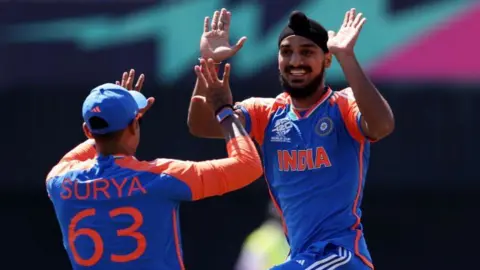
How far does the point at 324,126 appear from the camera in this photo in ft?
19.1

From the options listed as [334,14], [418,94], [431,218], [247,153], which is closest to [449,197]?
[431,218]

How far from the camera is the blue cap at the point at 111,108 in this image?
5027 mm

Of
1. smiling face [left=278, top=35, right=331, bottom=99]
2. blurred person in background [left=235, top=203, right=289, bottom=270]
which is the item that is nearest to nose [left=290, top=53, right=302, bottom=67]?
smiling face [left=278, top=35, right=331, bottom=99]

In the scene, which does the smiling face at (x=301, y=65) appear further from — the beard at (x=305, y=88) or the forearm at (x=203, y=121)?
the forearm at (x=203, y=121)

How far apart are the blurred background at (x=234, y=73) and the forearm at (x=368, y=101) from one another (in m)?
4.52

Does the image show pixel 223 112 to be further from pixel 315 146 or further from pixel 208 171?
pixel 315 146

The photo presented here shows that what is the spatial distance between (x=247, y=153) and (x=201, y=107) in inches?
38.3

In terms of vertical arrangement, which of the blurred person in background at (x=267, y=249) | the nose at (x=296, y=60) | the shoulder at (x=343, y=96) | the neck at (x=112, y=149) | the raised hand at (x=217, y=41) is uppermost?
the raised hand at (x=217, y=41)

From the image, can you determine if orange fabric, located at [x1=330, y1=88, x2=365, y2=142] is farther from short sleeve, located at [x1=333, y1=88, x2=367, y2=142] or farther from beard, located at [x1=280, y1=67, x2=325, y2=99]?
beard, located at [x1=280, y1=67, x2=325, y2=99]

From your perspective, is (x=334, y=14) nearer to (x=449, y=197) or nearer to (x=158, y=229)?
(x=449, y=197)

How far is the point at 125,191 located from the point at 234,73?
5352 mm

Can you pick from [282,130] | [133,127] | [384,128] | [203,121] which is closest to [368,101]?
[384,128]

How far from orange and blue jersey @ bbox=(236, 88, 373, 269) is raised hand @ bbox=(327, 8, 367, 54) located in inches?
13.3

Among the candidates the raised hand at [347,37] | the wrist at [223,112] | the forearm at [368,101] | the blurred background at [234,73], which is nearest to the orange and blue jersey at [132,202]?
the wrist at [223,112]
